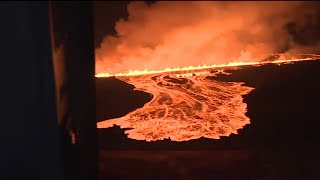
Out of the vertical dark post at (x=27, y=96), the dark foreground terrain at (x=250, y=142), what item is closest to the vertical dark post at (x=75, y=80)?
the vertical dark post at (x=27, y=96)

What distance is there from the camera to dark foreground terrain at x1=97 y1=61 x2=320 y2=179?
52.5 inches

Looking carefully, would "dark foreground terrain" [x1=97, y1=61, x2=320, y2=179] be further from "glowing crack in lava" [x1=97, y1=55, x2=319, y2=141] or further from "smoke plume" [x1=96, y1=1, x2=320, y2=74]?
"smoke plume" [x1=96, y1=1, x2=320, y2=74]

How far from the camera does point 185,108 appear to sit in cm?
164

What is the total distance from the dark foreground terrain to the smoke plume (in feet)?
0.87

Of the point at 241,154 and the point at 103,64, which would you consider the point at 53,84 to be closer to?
the point at 103,64

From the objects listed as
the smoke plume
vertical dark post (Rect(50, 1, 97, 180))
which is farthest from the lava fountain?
vertical dark post (Rect(50, 1, 97, 180))

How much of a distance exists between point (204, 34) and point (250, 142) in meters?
0.48

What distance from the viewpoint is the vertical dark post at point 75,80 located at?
0.99 m

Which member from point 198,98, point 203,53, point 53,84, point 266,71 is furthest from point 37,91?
point 266,71

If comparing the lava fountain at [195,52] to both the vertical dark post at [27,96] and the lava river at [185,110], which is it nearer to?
the lava river at [185,110]

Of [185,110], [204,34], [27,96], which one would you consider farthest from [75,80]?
[185,110]

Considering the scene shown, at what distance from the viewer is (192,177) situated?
4.27 ft

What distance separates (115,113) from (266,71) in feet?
2.05

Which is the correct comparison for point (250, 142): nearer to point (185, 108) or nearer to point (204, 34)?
point (185, 108)
